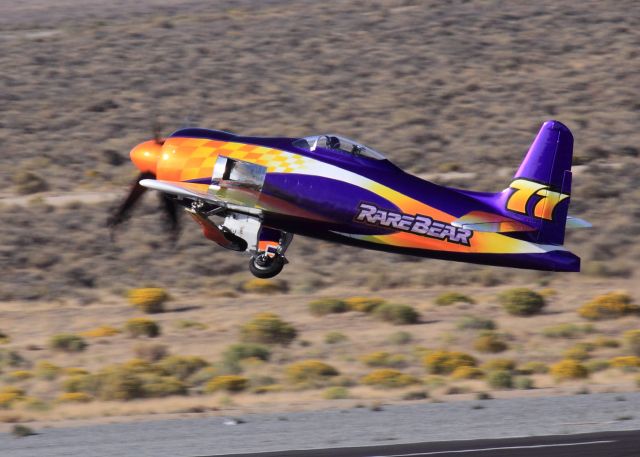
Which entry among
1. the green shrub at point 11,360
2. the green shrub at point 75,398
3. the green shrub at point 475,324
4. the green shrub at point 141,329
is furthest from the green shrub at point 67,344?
the green shrub at point 475,324

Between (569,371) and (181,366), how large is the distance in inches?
387

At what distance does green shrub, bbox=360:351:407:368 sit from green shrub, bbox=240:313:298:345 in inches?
106

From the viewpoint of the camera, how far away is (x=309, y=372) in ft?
95.1

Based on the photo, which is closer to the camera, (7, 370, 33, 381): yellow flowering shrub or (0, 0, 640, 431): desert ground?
(7, 370, 33, 381): yellow flowering shrub

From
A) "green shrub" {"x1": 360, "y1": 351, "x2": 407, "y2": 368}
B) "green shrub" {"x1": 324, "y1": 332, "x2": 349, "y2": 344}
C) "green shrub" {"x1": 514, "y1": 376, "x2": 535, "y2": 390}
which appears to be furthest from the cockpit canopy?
"green shrub" {"x1": 324, "y1": 332, "x2": 349, "y2": 344}

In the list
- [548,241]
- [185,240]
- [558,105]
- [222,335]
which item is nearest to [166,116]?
[185,240]

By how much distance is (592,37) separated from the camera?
221 feet

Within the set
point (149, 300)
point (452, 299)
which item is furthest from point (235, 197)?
point (452, 299)

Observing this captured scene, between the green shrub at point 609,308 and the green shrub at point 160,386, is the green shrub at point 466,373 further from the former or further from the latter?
the green shrub at point 609,308

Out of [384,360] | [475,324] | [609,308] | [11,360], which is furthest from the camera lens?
[609,308]

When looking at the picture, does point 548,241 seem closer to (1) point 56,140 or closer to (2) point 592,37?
(1) point 56,140

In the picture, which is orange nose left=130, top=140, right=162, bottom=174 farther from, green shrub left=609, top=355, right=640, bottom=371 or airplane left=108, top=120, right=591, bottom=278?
green shrub left=609, top=355, right=640, bottom=371

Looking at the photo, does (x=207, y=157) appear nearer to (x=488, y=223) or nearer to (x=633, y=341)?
(x=488, y=223)

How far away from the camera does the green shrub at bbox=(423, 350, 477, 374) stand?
2988 centimetres
